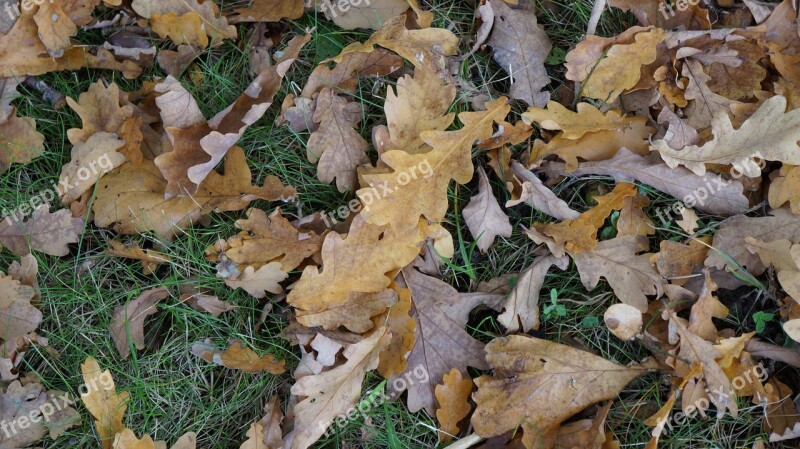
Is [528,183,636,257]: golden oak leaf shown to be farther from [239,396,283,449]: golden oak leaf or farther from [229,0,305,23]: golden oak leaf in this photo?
[229,0,305,23]: golden oak leaf

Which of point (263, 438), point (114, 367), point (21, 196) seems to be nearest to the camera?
point (263, 438)

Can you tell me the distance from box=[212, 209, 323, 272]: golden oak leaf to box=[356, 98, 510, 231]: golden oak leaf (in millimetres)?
293

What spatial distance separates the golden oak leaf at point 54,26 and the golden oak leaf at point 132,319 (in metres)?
1.02

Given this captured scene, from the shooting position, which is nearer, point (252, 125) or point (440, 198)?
point (440, 198)

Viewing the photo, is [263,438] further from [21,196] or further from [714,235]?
[714,235]

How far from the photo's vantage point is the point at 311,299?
2412 mm

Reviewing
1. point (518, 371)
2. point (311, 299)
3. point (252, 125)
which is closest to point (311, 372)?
point (311, 299)

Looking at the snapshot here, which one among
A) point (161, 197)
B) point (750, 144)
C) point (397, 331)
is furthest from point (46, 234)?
point (750, 144)

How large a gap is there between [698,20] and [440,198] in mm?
1277

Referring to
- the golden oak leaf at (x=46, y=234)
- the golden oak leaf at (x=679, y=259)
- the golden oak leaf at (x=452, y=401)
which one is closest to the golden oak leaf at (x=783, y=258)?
the golden oak leaf at (x=679, y=259)

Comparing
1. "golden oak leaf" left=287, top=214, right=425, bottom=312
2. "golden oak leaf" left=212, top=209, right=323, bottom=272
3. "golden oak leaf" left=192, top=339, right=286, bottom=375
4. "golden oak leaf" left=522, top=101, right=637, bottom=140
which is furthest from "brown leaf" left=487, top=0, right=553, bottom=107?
"golden oak leaf" left=192, top=339, right=286, bottom=375

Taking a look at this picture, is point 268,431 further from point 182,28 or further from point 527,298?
point 182,28

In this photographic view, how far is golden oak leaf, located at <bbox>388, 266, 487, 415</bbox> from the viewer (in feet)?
7.97

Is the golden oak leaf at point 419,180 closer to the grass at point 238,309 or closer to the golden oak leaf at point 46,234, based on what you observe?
the grass at point 238,309
